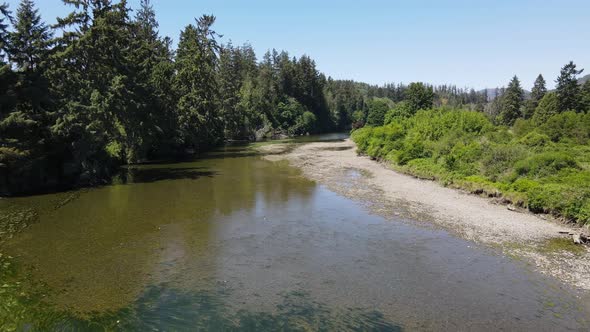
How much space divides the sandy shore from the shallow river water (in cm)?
139

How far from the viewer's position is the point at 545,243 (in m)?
20.6

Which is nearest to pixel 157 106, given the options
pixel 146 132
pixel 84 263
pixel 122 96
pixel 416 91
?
pixel 146 132

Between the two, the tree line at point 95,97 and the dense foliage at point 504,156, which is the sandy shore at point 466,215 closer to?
the dense foliage at point 504,156

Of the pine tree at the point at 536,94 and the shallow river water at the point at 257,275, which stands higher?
the pine tree at the point at 536,94

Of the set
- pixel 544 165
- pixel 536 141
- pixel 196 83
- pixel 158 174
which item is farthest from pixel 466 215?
pixel 196 83

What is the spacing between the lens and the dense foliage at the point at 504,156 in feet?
83.7

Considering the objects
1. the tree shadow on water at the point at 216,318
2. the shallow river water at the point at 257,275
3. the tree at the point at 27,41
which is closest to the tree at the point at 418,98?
the shallow river water at the point at 257,275

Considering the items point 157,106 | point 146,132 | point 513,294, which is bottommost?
point 513,294

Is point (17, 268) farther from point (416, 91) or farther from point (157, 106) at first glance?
point (416, 91)

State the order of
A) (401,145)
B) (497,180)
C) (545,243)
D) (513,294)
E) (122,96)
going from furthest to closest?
(401,145) < (122,96) < (497,180) < (545,243) < (513,294)

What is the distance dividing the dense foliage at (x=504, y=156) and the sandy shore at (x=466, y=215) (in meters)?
1.44

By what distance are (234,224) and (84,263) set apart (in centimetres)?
883

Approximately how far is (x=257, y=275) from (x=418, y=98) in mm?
76926

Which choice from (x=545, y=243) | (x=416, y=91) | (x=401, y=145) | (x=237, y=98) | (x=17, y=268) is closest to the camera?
(x=17, y=268)
